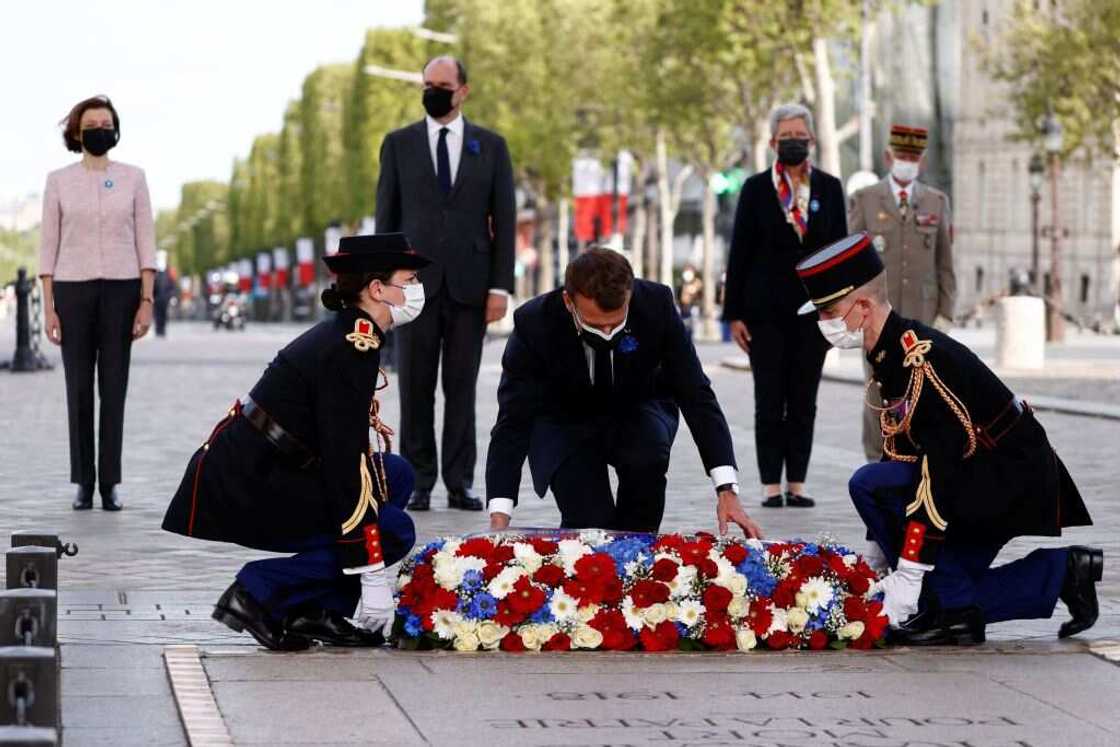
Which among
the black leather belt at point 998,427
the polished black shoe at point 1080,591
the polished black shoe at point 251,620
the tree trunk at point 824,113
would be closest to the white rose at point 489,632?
the polished black shoe at point 251,620

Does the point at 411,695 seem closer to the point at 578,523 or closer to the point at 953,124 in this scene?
the point at 578,523

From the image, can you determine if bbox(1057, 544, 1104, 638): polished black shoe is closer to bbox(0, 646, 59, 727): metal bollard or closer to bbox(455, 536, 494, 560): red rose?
bbox(455, 536, 494, 560): red rose

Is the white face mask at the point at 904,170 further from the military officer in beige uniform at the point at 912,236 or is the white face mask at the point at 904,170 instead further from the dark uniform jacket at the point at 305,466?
the dark uniform jacket at the point at 305,466

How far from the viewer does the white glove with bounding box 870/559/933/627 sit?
26.5ft

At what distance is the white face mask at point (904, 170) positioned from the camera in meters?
14.3

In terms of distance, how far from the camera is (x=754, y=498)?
13.8m

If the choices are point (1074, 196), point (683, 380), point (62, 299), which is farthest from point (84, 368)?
point (1074, 196)

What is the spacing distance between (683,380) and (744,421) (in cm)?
1319

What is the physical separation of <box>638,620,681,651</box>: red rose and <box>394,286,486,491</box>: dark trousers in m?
5.04

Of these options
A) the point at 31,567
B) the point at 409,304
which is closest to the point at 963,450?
the point at 409,304

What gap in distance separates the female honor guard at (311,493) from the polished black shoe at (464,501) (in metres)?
4.72

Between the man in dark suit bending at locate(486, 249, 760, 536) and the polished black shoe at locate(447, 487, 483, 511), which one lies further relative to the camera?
the polished black shoe at locate(447, 487, 483, 511)

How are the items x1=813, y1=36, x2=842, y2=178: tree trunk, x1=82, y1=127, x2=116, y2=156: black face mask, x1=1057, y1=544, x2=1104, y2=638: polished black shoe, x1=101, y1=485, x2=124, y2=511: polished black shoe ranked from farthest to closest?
x1=813, y1=36, x2=842, y2=178: tree trunk < x1=101, y1=485, x2=124, y2=511: polished black shoe < x1=82, y1=127, x2=116, y2=156: black face mask < x1=1057, y1=544, x2=1104, y2=638: polished black shoe

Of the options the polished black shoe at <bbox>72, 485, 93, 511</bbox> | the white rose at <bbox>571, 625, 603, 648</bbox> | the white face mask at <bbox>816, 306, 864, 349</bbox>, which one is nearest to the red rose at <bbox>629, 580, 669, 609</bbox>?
the white rose at <bbox>571, 625, 603, 648</bbox>
